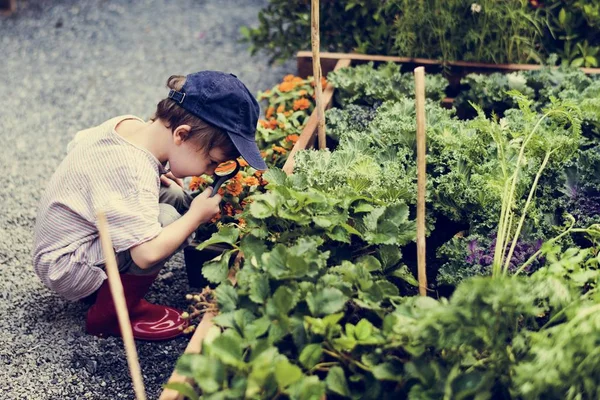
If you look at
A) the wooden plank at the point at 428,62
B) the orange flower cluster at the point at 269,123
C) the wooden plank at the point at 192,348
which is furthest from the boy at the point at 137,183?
the wooden plank at the point at 428,62

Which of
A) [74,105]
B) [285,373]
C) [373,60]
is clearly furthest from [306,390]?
[74,105]

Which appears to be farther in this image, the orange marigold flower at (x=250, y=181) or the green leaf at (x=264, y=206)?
the orange marigold flower at (x=250, y=181)

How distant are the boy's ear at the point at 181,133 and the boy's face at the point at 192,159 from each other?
0.06 feet

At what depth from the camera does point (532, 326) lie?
2037 millimetres

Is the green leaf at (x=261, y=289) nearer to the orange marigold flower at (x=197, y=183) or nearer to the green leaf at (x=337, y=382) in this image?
the green leaf at (x=337, y=382)

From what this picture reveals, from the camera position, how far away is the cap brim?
2.41m

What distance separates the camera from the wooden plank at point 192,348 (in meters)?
1.88

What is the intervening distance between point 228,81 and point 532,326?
125 centimetres

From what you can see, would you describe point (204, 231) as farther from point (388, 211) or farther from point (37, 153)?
point (37, 153)

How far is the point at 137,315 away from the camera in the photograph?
8.93ft

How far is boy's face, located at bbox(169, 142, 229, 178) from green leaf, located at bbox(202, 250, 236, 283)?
0.40 m

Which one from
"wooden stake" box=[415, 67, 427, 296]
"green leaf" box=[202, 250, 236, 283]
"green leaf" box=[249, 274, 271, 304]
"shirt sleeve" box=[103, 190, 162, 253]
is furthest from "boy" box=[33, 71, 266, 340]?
"wooden stake" box=[415, 67, 427, 296]

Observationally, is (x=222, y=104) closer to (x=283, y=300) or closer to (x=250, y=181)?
(x=250, y=181)

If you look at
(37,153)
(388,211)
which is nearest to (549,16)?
(388,211)
